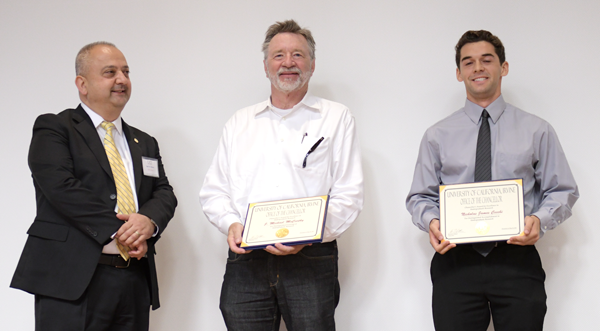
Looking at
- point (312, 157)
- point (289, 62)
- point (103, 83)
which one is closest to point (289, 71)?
point (289, 62)

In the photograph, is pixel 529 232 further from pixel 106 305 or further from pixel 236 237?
pixel 106 305

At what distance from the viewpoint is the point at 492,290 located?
2.02 metres

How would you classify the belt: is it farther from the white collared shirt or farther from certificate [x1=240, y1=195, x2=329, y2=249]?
certificate [x1=240, y1=195, x2=329, y2=249]

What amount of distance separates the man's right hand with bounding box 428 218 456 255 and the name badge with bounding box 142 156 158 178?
1328 mm

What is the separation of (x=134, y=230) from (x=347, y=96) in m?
1.44

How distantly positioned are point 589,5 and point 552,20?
213mm

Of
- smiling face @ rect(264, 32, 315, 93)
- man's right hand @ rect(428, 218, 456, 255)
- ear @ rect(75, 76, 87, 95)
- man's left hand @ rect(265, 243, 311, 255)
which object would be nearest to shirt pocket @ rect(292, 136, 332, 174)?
smiling face @ rect(264, 32, 315, 93)

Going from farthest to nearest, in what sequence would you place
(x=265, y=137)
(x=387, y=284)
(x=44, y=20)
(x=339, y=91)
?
(x=44, y=20) → (x=339, y=91) → (x=387, y=284) → (x=265, y=137)

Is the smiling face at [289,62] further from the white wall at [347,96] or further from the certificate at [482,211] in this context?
the certificate at [482,211]

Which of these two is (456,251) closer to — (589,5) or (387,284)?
(387,284)

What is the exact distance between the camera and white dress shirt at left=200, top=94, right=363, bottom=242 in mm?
2141

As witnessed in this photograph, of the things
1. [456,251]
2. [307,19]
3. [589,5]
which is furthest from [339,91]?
[589,5]

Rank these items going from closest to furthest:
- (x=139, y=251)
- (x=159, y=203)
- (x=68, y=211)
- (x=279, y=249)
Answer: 1. (x=279, y=249)
2. (x=68, y=211)
3. (x=139, y=251)
4. (x=159, y=203)

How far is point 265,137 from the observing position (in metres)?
2.31
